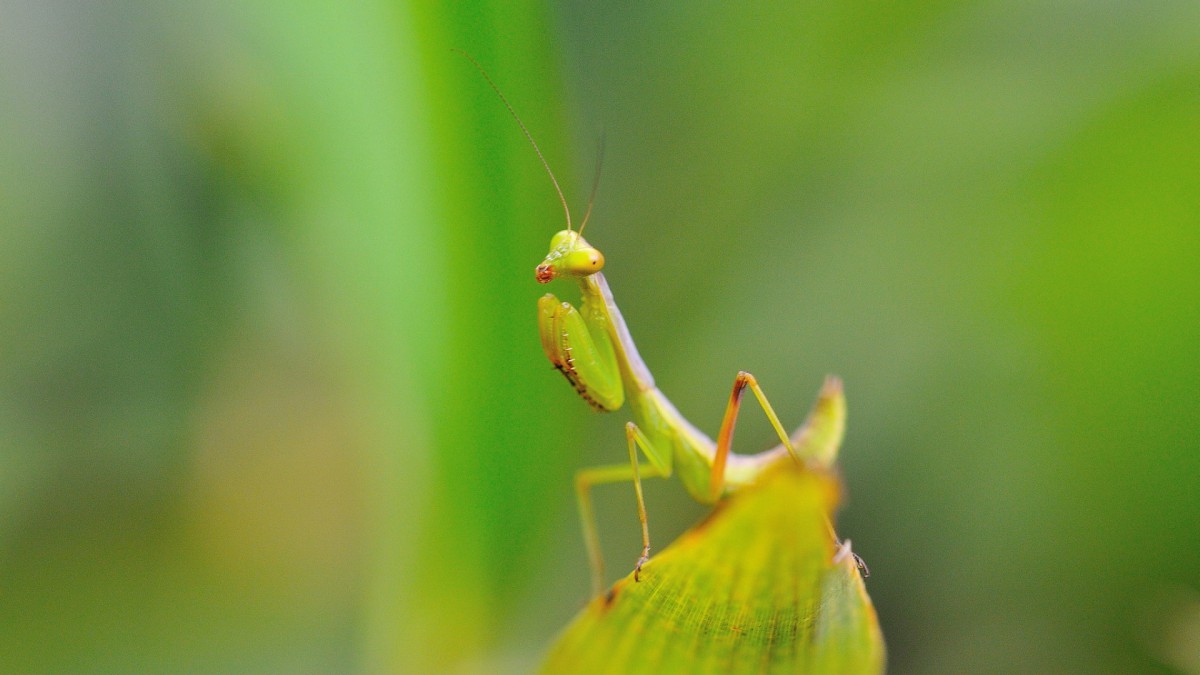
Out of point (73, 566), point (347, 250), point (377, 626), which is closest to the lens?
point (377, 626)

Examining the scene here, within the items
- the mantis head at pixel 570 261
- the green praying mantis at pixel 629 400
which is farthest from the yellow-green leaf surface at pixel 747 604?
the mantis head at pixel 570 261

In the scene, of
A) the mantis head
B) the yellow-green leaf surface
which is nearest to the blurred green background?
the mantis head

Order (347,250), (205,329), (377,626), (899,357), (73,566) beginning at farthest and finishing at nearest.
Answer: (899,357) < (205,329) < (347,250) < (73,566) < (377,626)

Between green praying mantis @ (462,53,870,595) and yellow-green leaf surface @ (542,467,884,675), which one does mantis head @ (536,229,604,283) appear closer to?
green praying mantis @ (462,53,870,595)

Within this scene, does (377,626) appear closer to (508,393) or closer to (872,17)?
(508,393)

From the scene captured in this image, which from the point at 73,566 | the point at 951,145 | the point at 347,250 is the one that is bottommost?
the point at 73,566

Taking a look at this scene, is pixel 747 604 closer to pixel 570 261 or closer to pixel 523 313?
pixel 570 261

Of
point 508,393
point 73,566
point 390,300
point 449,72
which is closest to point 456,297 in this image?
point 390,300
